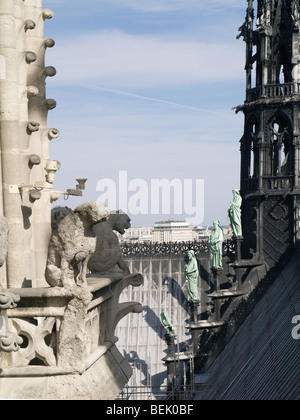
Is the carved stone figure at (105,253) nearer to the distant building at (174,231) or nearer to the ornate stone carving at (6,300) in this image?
the ornate stone carving at (6,300)

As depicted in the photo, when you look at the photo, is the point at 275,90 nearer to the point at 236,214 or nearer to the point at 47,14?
the point at 236,214

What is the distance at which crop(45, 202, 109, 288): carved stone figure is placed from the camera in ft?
31.7

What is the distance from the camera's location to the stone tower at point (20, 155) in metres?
10.8

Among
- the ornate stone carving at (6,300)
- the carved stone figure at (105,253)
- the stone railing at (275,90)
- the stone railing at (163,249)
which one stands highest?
the stone railing at (275,90)

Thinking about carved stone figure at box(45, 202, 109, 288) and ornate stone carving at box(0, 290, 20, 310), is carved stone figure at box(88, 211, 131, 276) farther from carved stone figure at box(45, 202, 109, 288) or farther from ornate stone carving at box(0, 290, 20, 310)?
ornate stone carving at box(0, 290, 20, 310)

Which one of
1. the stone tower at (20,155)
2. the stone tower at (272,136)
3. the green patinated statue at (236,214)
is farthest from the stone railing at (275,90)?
the stone tower at (20,155)

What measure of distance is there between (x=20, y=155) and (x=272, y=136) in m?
39.1

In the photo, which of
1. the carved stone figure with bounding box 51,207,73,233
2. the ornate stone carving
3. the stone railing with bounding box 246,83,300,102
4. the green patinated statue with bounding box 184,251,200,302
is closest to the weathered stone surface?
the ornate stone carving

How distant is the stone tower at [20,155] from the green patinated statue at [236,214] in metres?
36.9

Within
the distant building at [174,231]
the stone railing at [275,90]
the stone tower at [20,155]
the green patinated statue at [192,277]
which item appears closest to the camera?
the stone tower at [20,155]

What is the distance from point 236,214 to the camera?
159 ft

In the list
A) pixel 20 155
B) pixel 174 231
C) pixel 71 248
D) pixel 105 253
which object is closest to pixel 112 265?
pixel 105 253

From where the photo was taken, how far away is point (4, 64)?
35.4ft
